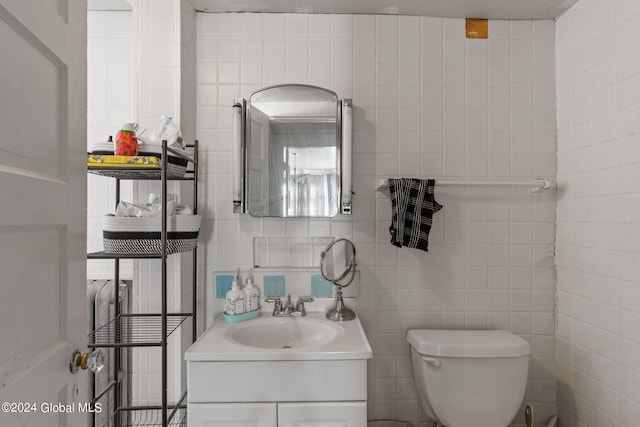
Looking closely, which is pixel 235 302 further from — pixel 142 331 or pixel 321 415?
pixel 321 415

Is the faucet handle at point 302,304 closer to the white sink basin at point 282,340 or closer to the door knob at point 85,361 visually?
the white sink basin at point 282,340

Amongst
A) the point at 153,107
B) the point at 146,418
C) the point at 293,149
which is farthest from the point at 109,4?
the point at 146,418

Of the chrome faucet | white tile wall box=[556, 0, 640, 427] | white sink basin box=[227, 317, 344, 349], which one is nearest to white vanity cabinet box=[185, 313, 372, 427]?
white sink basin box=[227, 317, 344, 349]

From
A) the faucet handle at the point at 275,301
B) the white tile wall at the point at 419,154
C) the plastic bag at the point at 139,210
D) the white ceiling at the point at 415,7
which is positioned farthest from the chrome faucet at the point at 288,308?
the white ceiling at the point at 415,7

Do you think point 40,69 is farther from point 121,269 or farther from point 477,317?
point 477,317

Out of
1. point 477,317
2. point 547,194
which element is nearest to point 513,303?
point 477,317

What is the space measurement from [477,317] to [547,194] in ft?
2.08

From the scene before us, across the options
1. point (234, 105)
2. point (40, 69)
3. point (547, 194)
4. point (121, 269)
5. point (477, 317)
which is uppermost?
point (234, 105)

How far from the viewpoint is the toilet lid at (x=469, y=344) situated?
139cm

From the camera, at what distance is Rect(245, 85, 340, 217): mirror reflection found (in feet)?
5.15

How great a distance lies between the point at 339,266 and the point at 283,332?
0.37m

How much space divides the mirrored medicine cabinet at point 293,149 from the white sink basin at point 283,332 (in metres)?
0.44

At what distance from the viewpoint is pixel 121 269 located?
1611 mm

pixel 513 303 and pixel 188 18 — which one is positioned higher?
pixel 188 18
